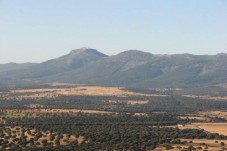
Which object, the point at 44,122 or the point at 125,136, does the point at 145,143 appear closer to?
the point at 125,136

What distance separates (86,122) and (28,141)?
44.5m

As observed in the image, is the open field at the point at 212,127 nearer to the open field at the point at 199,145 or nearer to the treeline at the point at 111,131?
the treeline at the point at 111,131

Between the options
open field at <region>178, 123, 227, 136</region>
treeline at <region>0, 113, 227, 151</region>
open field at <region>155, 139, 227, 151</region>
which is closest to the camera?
treeline at <region>0, 113, 227, 151</region>

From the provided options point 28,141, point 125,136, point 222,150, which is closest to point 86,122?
point 125,136

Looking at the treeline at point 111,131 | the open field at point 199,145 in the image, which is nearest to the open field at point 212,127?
the treeline at point 111,131

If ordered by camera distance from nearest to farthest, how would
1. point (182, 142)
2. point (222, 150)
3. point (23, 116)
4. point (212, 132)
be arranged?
point (222, 150)
point (182, 142)
point (212, 132)
point (23, 116)

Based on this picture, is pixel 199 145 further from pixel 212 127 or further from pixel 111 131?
pixel 212 127

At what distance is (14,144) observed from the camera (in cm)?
11906

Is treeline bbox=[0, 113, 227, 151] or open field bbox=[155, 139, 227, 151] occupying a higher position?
treeline bbox=[0, 113, 227, 151]

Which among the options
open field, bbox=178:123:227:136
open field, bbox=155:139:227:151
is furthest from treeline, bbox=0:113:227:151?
open field, bbox=178:123:227:136

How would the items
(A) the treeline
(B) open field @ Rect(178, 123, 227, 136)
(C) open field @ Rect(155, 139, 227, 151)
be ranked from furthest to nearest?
(B) open field @ Rect(178, 123, 227, 136), (C) open field @ Rect(155, 139, 227, 151), (A) the treeline

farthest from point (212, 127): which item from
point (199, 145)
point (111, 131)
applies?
point (111, 131)

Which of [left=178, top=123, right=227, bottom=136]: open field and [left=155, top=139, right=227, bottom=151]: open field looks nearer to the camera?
[left=155, top=139, right=227, bottom=151]: open field

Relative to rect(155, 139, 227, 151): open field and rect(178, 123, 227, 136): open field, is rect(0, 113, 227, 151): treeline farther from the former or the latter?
rect(178, 123, 227, 136): open field
